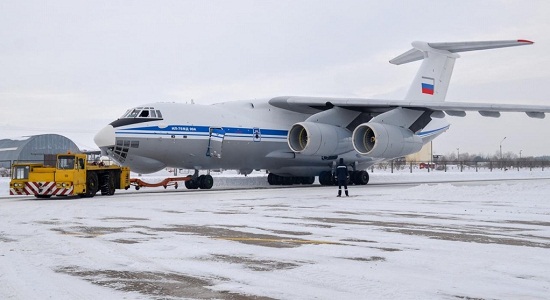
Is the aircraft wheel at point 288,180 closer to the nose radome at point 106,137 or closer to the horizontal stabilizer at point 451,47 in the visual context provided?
the horizontal stabilizer at point 451,47

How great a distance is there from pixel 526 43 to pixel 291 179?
1140 cm

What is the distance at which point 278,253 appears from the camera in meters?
7.07

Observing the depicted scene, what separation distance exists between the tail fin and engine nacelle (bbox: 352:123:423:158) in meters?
4.18

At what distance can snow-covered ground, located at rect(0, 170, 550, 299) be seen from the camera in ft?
17.0

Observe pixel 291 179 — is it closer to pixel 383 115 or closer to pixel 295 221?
pixel 383 115

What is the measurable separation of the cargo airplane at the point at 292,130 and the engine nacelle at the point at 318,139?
0.12ft

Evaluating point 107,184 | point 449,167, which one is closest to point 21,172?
point 107,184

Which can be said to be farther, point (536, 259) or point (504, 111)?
point (504, 111)

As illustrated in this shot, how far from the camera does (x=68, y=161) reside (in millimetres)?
18078

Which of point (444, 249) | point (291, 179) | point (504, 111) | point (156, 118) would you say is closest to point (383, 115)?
point (504, 111)

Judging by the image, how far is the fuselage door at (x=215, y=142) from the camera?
74.0 feet

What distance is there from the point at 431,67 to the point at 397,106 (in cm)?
522

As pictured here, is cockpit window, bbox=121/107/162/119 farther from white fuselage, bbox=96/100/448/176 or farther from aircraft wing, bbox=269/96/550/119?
aircraft wing, bbox=269/96/550/119

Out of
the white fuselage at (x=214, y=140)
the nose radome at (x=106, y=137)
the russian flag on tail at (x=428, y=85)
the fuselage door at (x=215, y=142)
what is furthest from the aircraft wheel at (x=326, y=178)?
the nose radome at (x=106, y=137)
